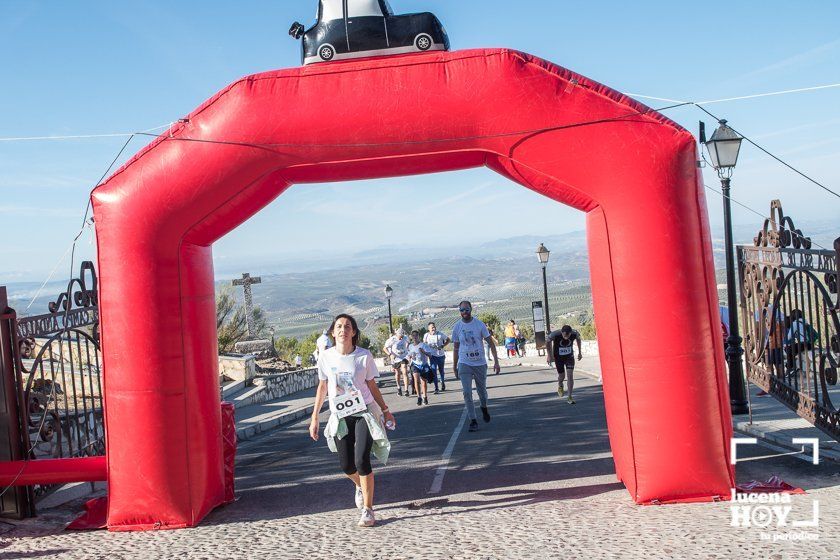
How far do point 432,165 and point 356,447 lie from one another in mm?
2392

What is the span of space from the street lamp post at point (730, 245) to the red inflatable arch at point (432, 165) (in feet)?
14.6

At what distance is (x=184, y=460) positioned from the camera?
257 inches

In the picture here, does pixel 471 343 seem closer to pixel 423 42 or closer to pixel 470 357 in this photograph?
pixel 470 357

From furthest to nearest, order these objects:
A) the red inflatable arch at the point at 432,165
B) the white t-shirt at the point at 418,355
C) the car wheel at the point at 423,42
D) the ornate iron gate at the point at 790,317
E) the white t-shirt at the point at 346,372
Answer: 1. the white t-shirt at the point at 418,355
2. the ornate iron gate at the point at 790,317
3. the car wheel at the point at 423,42
4. the white t-shirt at the point at 346,372
5. the red inflatable arch at the point at 432,165

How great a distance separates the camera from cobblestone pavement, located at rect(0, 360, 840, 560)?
5.39 meters

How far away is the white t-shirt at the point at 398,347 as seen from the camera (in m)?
17.3

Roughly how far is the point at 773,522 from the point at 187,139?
520 cm

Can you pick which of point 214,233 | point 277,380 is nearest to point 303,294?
Answer: point 277,380

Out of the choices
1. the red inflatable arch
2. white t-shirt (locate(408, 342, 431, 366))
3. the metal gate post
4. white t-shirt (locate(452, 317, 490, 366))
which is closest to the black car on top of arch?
the red inflatable arch

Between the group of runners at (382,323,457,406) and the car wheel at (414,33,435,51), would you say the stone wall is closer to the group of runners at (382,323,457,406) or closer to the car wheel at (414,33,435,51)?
the group of runners at (382,323,457,406)

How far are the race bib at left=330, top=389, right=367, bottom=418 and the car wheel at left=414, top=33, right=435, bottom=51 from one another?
289cm

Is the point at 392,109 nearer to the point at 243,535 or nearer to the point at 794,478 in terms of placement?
the point at 243,535

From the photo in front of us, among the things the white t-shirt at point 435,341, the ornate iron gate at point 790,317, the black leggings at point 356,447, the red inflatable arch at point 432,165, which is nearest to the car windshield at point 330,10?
the red inflatable arch at point 432,165

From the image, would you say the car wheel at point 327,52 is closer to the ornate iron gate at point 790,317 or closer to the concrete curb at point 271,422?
the ornate iron gate at point 790,317
